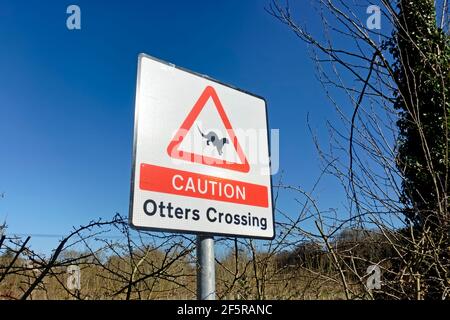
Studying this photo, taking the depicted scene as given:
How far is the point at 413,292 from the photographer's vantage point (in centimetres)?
268

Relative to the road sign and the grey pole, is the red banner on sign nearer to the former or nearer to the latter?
the road sign

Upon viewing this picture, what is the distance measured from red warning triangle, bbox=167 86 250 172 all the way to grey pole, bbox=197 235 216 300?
26 cm

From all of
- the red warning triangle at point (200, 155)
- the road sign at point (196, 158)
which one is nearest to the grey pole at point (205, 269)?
the road sign at point (196, 158)

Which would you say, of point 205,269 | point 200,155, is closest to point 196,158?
point 200,155

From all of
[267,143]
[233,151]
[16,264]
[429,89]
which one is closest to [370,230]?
[267,143]

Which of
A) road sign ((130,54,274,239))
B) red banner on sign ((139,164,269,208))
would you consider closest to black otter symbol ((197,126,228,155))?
road sign ((130,54,274,239))

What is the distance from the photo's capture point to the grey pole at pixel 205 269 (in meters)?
1.14

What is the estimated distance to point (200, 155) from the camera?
125 cm

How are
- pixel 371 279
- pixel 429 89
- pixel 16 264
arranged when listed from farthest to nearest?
pixel 429 89, pixel 371 279, pixel 16 264

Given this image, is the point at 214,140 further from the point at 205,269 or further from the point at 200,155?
the point at 205,269

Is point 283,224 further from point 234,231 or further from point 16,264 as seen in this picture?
point 16,264

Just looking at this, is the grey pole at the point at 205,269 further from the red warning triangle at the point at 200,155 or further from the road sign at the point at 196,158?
the red warning triangle at the point at 200,155

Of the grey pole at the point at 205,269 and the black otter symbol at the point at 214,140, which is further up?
the black otter symbol at the point at 214,140

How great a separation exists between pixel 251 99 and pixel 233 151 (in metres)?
0.29
